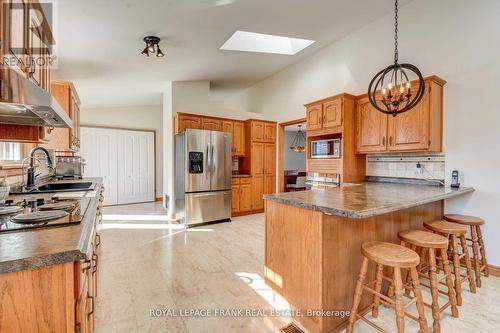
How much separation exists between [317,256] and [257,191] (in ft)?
13.1

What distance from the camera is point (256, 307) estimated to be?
2057mm

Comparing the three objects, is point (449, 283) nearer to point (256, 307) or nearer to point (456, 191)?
point (456, 191)

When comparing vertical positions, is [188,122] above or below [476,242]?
above

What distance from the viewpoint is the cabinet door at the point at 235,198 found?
17.3 ft

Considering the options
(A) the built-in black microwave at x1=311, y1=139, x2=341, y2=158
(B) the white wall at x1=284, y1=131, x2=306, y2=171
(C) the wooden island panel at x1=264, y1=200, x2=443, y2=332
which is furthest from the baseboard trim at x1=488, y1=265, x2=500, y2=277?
(B) the white wall at x1=284, y1=131, x2=306, y2=171

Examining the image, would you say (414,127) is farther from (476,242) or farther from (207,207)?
(207,207)

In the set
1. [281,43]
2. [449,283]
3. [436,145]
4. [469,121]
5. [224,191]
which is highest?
[281,43]

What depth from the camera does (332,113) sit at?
3699 mm

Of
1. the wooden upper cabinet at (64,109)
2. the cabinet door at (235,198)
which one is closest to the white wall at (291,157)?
the cabinet door at (235,198)

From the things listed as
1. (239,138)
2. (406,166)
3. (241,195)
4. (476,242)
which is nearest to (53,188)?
(241,195)

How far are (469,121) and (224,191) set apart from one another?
387 cm

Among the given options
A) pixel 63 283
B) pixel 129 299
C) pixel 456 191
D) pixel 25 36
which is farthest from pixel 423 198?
pixel 25 36

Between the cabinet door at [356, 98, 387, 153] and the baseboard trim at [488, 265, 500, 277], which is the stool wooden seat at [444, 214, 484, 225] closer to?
the baseboard trim at [488, 265, 500, 277]

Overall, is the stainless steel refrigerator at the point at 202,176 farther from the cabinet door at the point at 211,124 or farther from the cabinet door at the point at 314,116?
the cabinet door at the point at 314,116
